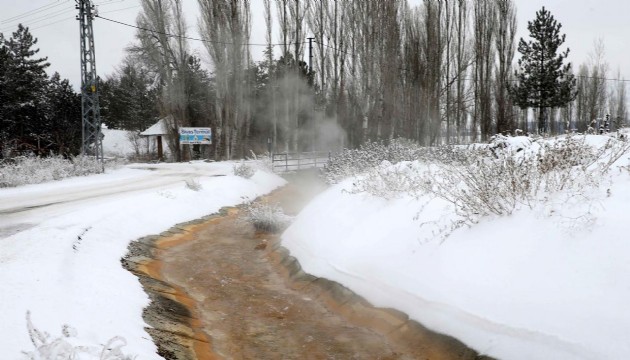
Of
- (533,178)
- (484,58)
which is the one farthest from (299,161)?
(533,178)

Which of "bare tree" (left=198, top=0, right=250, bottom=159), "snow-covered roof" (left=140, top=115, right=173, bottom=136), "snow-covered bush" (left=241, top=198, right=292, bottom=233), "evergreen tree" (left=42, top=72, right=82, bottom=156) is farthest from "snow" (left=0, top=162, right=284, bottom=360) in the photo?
"evergreen tree" (left=42, top=72, right=82, bottom=156)

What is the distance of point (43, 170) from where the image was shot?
16859 mm

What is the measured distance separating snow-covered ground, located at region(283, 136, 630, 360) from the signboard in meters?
24.4

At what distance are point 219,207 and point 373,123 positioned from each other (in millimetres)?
18233

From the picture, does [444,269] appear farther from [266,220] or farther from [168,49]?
[168,49]

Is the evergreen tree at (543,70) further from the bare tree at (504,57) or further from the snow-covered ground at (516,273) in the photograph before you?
the snow-covered ground at (516,273)

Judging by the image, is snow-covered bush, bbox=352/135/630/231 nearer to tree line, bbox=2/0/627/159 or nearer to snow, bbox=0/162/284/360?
snow, bbox=0/162/284/360

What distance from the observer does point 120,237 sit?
26.4 ft

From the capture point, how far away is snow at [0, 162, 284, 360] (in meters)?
4.07

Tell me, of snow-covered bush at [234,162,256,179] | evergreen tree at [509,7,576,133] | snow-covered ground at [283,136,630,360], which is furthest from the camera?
evergreen tree at [509,7,576,133]

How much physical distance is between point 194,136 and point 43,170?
1321cm

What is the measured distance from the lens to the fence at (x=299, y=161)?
23.6 metres

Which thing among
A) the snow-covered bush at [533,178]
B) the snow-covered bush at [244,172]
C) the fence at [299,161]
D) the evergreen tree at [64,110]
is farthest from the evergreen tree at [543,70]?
the evergreen tree at [64,110]

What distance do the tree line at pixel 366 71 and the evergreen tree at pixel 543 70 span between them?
63 mm
